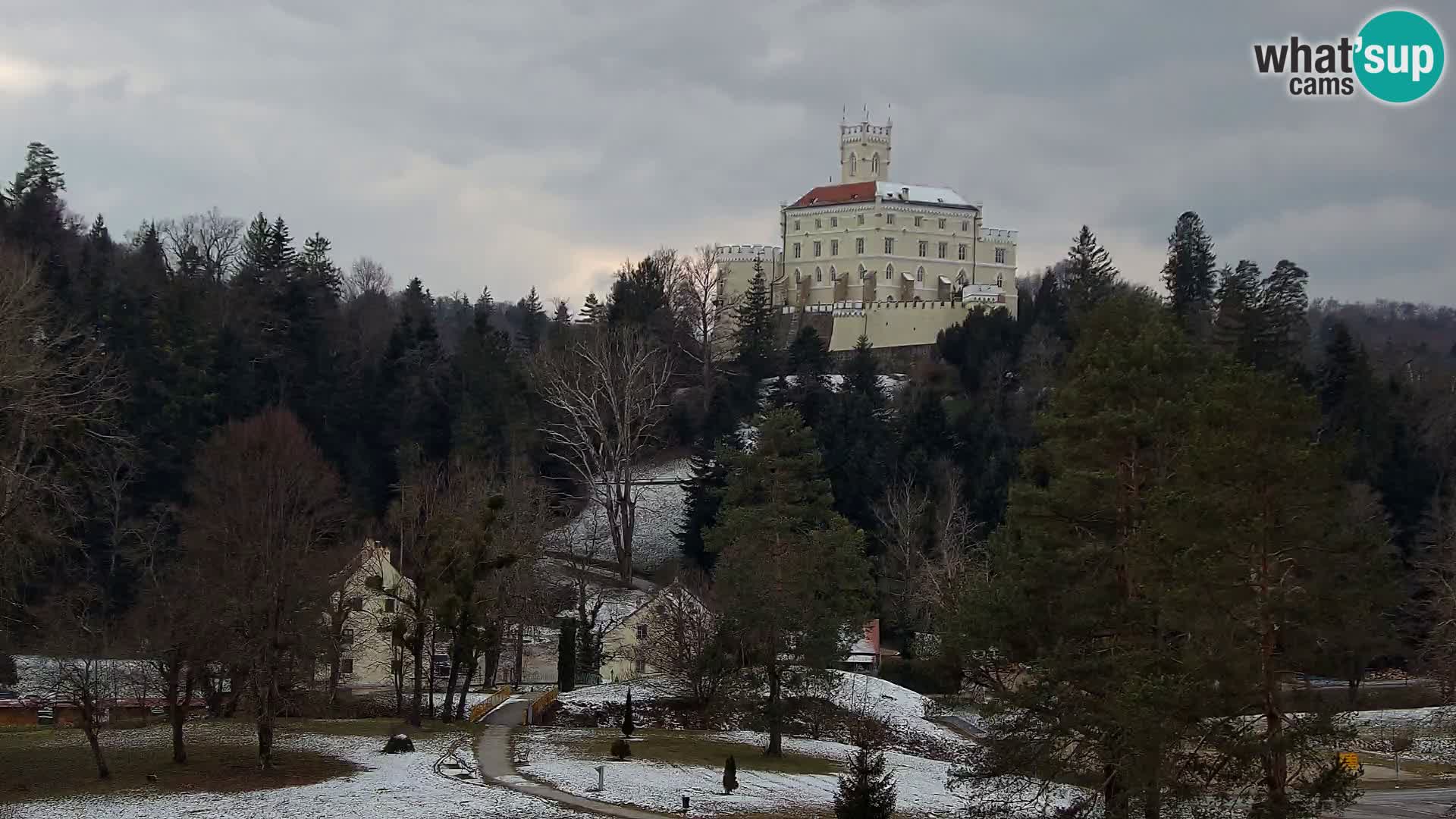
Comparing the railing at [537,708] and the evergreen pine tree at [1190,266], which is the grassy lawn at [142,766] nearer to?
the railing at [537,708]

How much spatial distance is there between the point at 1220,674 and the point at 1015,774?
6.44m

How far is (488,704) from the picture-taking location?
47.3 m

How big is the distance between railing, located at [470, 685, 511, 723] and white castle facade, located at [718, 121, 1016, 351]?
220 ft

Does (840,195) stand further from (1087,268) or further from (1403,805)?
(1403,805)

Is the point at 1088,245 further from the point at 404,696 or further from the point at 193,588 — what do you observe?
the point at 193,588

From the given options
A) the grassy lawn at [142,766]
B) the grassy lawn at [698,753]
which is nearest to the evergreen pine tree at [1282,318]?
the grassy lawn at [698,753]

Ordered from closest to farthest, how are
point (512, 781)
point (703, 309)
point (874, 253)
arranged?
1. point (512, 781)
2. point (703, 309)
3. point (874, 253)

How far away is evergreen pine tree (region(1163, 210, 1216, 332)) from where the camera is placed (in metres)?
96.9

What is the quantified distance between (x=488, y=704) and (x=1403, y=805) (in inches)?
1053

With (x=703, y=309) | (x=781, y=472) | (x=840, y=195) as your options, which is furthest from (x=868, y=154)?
(x=781, y=472)

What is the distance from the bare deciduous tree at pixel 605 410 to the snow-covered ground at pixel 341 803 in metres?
34.5

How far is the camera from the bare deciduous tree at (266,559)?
107ft

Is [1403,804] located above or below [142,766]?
below

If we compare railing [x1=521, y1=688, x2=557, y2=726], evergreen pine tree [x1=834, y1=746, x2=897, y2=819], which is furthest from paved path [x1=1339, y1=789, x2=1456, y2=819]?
railing [x1=521, y1=688, x2=557, y2=726]
